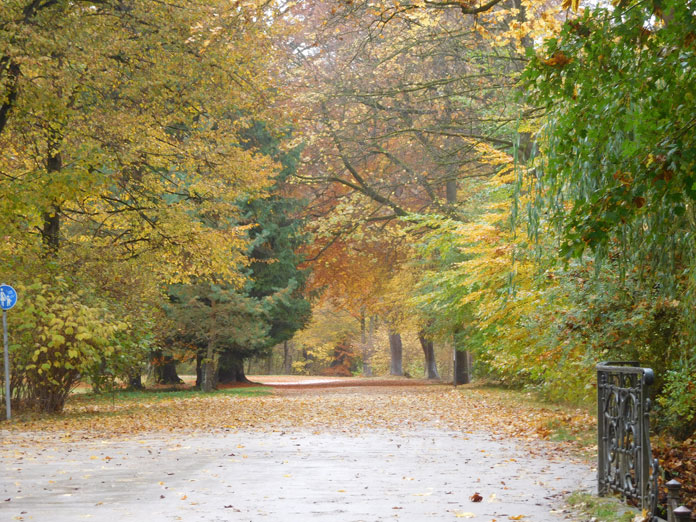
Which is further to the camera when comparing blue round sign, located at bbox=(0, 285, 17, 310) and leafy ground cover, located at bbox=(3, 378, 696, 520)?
blue round sign, located at bbox=(0, 285, 17, 310)

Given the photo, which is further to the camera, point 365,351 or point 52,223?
point 365,351

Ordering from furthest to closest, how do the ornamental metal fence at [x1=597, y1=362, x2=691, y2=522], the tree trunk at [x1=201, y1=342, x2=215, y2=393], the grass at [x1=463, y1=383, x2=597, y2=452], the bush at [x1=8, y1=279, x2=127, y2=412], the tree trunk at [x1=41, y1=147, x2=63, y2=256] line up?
1. the tree trunk at [x1=201, y1=342, x2=215, y2=393]
2. the tree trunk at [x1=41, y1=147, x2=63, y2=256]
3. the bush at [x1=8, y1=279, x2=127, y2=412]
4. the grass at [x1=463, y1=383, x2=597, y2=452]
5. the ornamental metal fence at [x1=597, y1=362, x2=691, y2=522]

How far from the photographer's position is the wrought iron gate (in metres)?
6.20

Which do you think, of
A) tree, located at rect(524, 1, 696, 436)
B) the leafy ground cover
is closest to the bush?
the leafy ground cover

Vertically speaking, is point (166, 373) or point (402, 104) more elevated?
point (402, 104)

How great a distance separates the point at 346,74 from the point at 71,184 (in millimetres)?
9160

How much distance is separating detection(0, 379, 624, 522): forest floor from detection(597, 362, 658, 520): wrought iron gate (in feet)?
1.74

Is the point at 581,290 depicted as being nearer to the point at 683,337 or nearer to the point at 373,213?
the point at 683,337

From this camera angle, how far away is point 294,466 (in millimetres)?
9516

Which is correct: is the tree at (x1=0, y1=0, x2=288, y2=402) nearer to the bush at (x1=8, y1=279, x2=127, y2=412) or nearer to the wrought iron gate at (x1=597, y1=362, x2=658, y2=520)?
the bush at (x1=8, y1=279, x2=127, y2=412)

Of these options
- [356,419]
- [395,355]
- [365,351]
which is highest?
[365,351]

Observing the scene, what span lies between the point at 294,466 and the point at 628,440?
13.3 feet

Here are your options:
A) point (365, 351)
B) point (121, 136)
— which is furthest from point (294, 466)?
point (365, 351)

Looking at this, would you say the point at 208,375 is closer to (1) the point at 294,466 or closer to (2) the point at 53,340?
(2) the point at 53,340
